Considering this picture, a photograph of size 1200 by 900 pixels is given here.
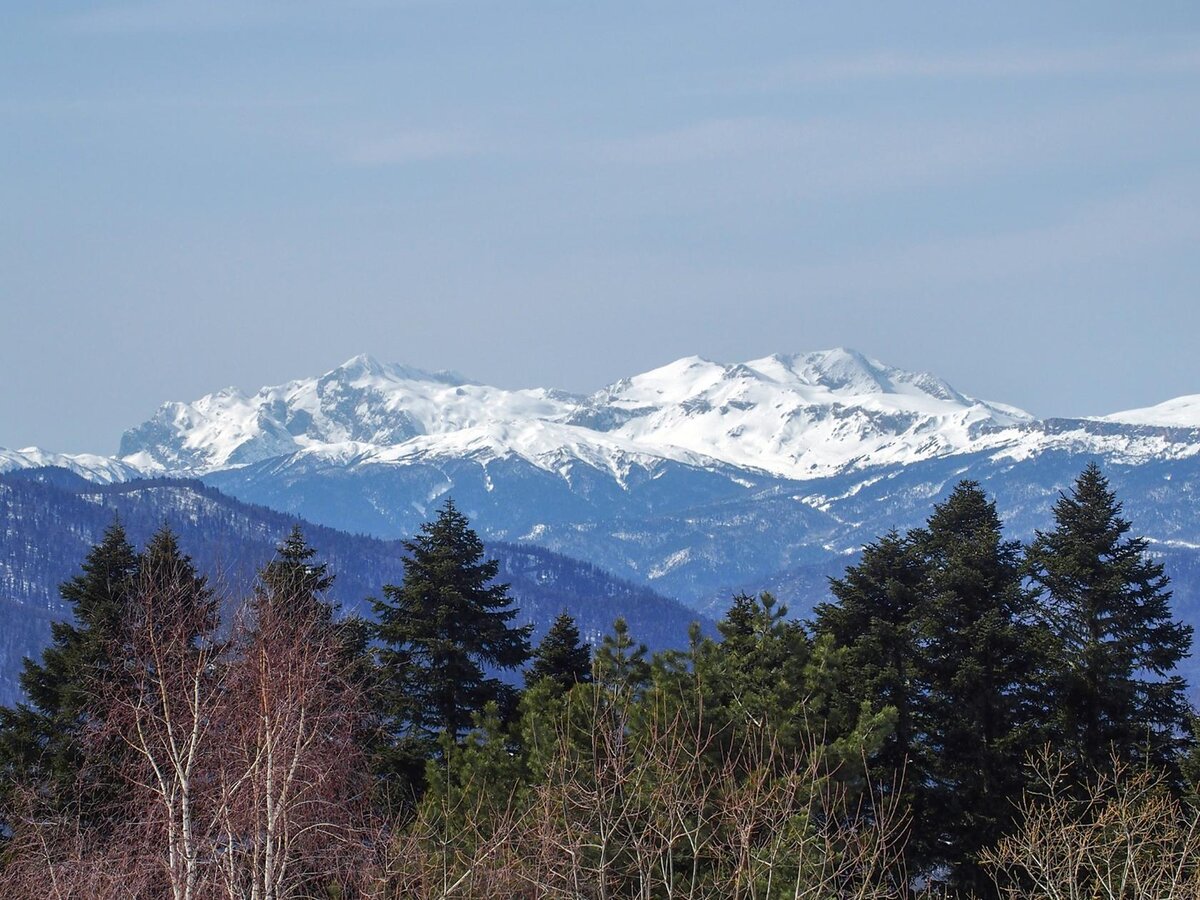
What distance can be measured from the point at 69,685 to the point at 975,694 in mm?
27806

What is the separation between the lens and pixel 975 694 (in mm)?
48500

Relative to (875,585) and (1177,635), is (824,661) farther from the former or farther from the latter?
(1177,635)

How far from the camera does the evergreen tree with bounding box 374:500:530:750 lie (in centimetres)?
5451

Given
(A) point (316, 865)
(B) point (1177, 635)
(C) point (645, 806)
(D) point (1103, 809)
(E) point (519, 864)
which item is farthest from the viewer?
(B) point (1177, 635)

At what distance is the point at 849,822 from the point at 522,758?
8588 millimetres

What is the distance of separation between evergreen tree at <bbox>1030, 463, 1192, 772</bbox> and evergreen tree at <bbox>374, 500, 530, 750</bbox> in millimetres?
19092

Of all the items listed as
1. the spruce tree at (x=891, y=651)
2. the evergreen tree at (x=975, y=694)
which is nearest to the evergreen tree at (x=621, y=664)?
the spruce tree at (x=891, y=651)

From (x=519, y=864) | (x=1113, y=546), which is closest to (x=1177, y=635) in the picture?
(x=1113, y=546)

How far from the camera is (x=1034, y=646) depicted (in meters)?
47.7

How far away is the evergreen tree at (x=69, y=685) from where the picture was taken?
4547 cm

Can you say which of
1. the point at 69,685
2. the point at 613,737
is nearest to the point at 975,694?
the point at 613,737

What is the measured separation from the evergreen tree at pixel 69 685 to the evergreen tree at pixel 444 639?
912 centimetres

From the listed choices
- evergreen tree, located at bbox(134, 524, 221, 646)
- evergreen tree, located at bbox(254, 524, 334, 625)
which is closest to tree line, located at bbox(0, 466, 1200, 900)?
evergreen tree, located at bbox(254, 524, 334, 625)

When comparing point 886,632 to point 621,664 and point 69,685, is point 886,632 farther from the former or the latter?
point 69,685
